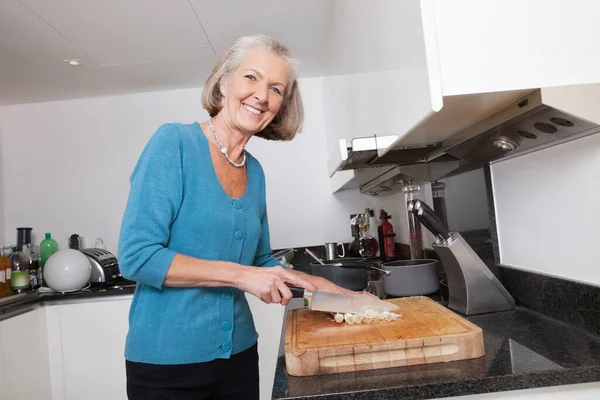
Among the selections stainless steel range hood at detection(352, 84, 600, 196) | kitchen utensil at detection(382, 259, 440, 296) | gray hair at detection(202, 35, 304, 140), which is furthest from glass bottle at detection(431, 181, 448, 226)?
gray hair at detection(202, 35, 304, 140)

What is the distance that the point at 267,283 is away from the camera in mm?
1077

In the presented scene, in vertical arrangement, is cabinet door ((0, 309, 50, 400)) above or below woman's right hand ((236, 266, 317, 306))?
below

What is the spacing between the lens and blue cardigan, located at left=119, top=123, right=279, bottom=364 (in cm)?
108

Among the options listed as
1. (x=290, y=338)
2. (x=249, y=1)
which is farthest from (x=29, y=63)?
(x=290, y=338)

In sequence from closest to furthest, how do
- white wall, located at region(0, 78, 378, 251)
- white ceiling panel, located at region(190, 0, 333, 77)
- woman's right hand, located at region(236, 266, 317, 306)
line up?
woman's right hand, located at region(236, 266, 317, 306), white ceiling panel, located at region(190, 0, 333, 77), white wall, located at region(0, 78, 378, 251)

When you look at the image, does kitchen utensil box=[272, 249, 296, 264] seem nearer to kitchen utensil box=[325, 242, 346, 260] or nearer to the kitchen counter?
kitchen utensil box=[325, 242, 346, 260]

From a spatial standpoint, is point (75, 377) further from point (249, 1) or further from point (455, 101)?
point (455, 101)

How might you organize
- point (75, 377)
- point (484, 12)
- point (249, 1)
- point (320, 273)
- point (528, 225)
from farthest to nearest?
point (75, 377) < point (249, 1) < point (320, 273) < point (528, 225) < point (484, 12)

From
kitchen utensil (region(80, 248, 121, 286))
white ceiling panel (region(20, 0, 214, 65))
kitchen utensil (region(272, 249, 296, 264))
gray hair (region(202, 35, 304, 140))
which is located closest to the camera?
gray hair (region(202, 35, 304, 140))

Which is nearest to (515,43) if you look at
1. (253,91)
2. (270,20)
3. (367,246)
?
(253,91)

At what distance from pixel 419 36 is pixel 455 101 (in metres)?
0.13

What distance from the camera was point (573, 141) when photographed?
1075mm

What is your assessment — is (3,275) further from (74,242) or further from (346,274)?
(346,274)

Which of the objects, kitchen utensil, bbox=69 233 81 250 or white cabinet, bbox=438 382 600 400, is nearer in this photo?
white cabinet, bbox=438 382 600 400
